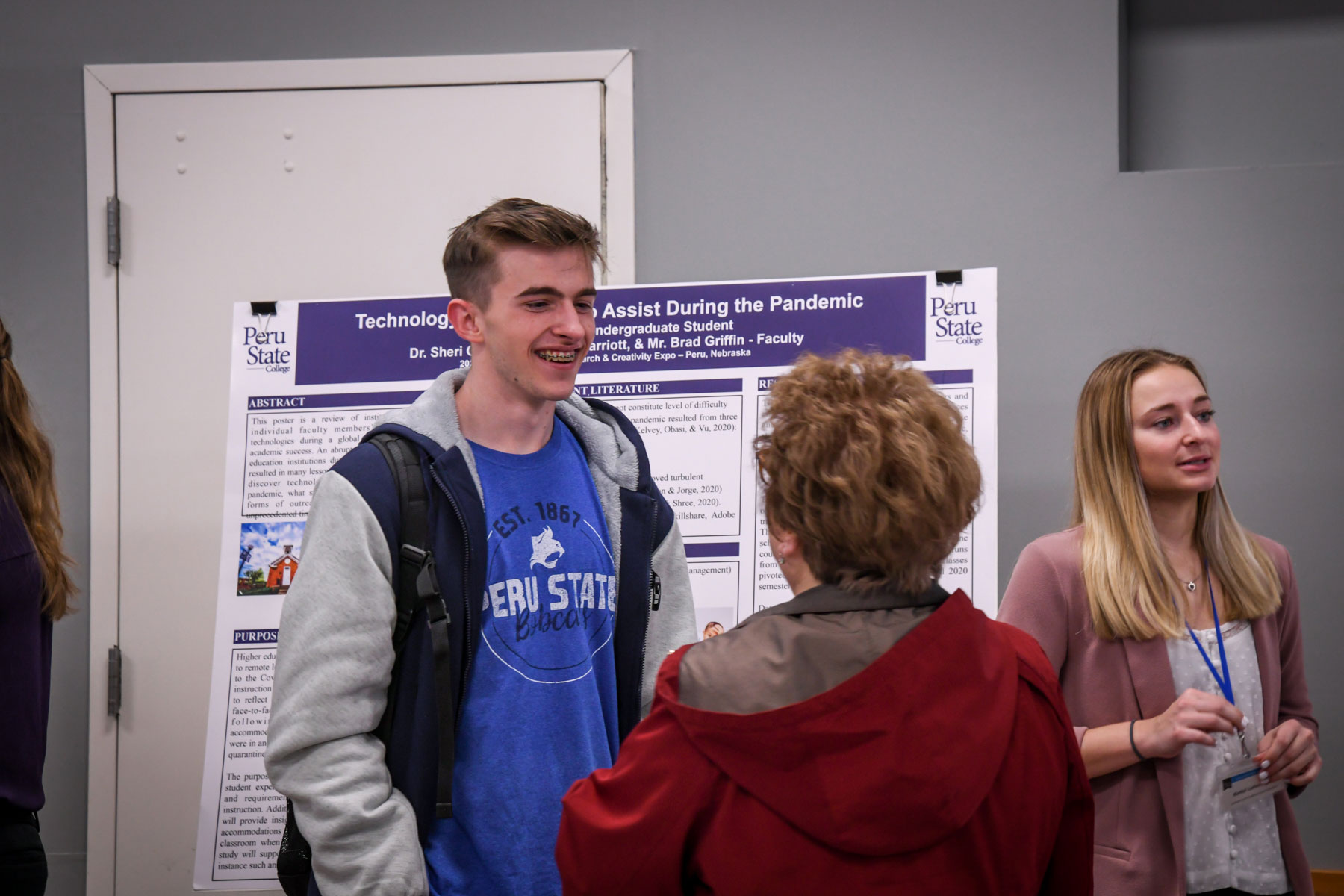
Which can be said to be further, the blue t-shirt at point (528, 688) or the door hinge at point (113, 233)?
the door hinge at point (113, 233)

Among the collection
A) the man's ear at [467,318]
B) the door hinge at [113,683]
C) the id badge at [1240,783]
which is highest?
the man's ear at [467,318]

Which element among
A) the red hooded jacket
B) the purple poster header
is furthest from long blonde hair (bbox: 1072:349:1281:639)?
the red hooded jacket

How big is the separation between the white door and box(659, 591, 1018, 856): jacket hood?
7.09ft

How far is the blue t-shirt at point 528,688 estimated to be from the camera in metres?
1.49

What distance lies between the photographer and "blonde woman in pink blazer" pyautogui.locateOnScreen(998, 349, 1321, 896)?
69.8 inches

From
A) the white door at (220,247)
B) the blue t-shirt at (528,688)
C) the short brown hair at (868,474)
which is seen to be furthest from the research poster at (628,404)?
the short brown hair at (868,474)

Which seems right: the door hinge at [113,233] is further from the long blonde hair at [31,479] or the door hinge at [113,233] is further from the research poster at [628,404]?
the long blonde hair at [31,479]

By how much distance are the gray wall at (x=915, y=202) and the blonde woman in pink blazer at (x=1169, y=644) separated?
0.88m

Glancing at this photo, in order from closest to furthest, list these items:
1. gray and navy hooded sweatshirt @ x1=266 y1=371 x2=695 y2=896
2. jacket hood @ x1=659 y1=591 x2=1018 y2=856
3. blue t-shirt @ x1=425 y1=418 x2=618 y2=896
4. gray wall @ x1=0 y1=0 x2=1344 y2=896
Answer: jacket hood @ x1=659 y1=591 x2=1018 y2=856, gray and navy hooded sweatshirt @ x1=266 y1=371 x2=695 y2=896, blue t-shirt @ x1=425 y1=418 x2=618 y2=896, gray wall @ x1=0 y1=0 x2=1344 y2=896

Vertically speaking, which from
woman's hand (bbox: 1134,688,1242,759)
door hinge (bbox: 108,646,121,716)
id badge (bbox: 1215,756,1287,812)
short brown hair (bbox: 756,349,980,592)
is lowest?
door hinge (bbox: 108,646,121,716)

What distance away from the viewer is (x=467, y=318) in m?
1.69

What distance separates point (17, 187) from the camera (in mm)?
3125

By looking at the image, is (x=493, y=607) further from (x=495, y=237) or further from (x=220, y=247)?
(x=220, y=247)

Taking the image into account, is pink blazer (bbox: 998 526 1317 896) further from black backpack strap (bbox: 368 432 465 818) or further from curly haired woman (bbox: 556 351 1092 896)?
black backpack strap (bbox: 368 432 465 818)
